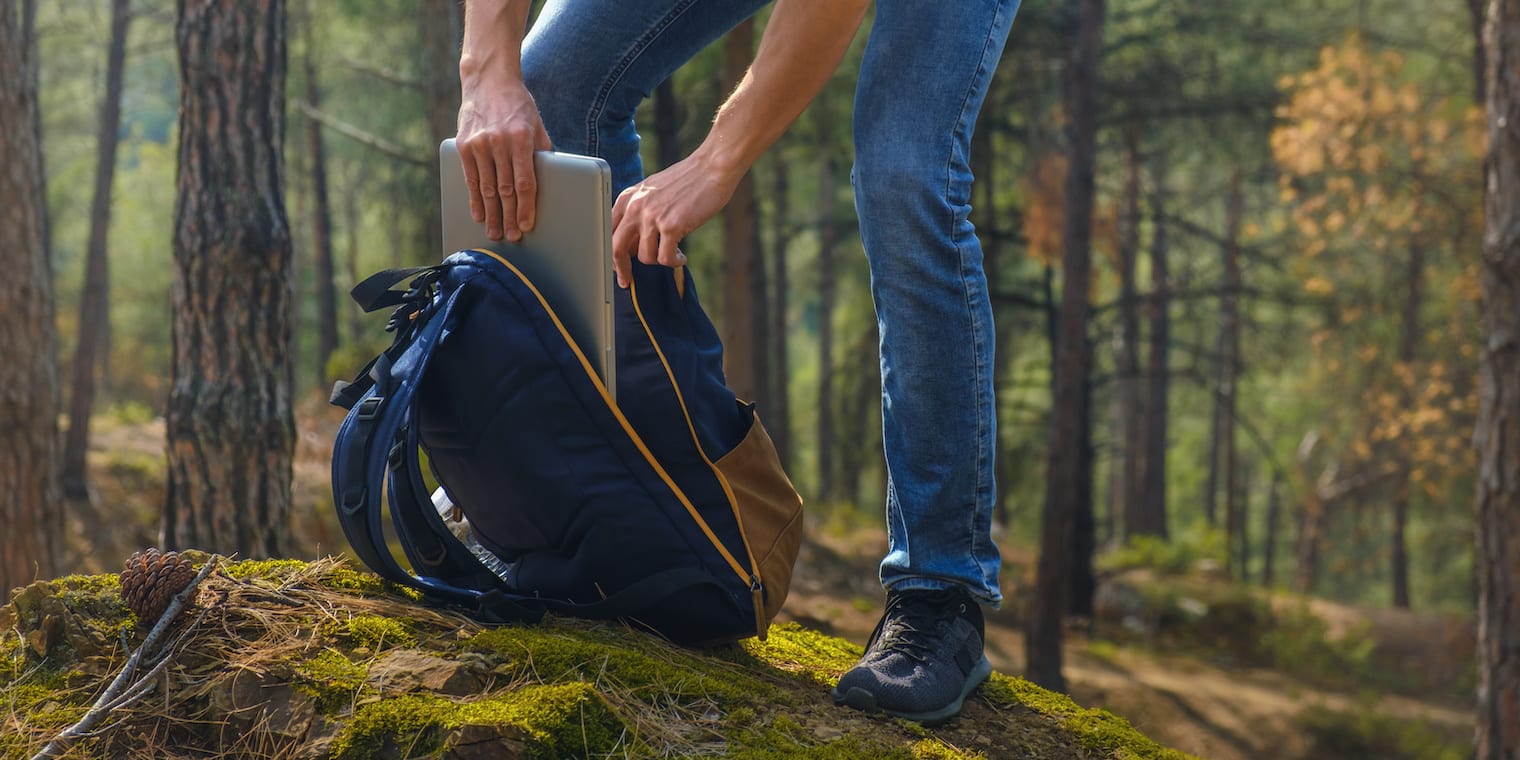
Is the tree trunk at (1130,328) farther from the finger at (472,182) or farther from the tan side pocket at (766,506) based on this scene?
the finger at (472,182)

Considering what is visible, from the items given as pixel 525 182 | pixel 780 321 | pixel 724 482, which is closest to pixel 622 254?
pixel 525 182

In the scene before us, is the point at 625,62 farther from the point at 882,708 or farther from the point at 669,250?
the point at 882,708

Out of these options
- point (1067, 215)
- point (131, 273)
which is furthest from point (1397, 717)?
point (131, 273)

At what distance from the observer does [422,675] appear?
1658 millimetres

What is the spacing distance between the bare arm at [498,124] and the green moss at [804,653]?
954 mm

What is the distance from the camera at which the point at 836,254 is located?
707 inches

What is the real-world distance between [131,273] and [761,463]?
92.2 ft

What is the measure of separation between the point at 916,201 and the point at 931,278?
137mm

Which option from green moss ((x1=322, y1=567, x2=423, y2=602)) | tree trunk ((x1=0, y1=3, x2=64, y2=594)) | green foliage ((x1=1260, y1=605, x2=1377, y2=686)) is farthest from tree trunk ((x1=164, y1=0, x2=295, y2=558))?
green foliage ((x1=1260, y1=605, x2=1377, y2=686))

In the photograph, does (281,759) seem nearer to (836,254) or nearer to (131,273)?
(836,254)

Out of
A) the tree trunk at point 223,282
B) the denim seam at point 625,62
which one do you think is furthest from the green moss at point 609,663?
the tree trunk at point 223,282

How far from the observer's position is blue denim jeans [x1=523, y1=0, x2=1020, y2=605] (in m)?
1.97

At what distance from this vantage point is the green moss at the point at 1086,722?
82.2 inches

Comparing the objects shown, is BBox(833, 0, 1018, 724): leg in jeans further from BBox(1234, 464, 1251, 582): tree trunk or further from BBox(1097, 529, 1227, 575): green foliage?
BBox(1234, 464, 1251, 582): tree trunk
